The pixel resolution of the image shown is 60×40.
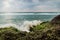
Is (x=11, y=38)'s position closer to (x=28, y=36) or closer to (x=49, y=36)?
(x=28, y=36)

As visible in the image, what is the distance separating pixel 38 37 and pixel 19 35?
901mm

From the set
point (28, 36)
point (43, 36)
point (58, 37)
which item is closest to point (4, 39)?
point (28, 36)

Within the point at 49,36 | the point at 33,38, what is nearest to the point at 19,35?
the point at 33,38

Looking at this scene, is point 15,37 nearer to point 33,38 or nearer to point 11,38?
point 11,38

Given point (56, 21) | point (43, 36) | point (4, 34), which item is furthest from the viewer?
point (56, 21)

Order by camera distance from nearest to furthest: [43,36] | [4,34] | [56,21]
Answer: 1. [43,36]
2. [4,34]
3. [56,21]

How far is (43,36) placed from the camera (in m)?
7.48

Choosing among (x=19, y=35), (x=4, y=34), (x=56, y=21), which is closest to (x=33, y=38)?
(x=19, y=35)

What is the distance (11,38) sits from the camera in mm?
7855

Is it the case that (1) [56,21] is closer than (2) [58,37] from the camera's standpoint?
No

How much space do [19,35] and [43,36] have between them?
43.2 inches

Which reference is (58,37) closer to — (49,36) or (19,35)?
(49,36)

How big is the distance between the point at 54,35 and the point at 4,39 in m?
1.97

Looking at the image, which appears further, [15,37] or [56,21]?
[56,21]
